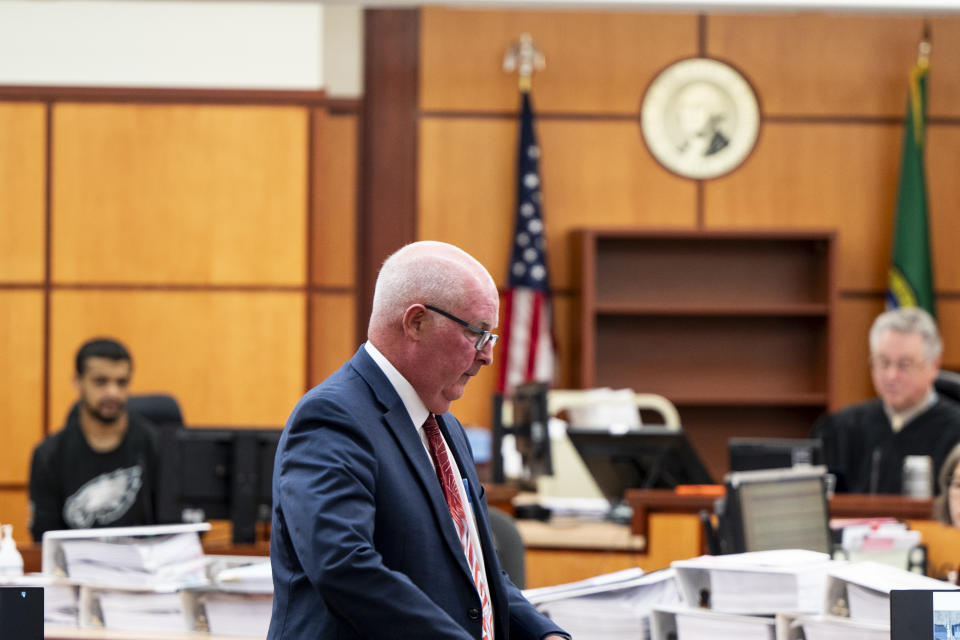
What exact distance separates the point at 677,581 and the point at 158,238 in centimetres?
472

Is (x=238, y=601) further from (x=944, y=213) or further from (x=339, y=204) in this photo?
(x=944, y=213)

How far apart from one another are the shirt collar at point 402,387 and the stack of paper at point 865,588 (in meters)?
0.85

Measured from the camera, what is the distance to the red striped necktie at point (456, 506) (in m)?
1.88

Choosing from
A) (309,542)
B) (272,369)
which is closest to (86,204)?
(272,369)

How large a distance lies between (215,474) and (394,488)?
104 inches

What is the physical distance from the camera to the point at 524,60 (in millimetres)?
7012

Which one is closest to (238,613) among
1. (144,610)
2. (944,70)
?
(144,610)

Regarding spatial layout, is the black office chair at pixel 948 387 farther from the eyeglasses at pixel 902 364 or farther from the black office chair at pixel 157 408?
the black office chair at pixel 157 408

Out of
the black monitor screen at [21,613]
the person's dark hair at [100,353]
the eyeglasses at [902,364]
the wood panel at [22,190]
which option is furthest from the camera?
the wood panel at [22,190]

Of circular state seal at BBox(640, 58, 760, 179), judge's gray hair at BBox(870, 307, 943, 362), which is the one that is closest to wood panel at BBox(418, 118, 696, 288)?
circular state seal at BBox(640, 58, 760, 179)

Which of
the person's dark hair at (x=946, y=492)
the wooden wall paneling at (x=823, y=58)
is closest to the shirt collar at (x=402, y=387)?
the person's dark hair at (x=946, y=492)

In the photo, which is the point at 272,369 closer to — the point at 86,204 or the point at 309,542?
the point at 86,204

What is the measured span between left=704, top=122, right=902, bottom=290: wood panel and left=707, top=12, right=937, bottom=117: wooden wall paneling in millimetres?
142

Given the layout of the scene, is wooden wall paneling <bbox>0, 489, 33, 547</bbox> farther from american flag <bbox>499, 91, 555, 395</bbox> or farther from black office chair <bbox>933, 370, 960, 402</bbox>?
black office chair <bbox>933, 370, 960, 402</bbox>
